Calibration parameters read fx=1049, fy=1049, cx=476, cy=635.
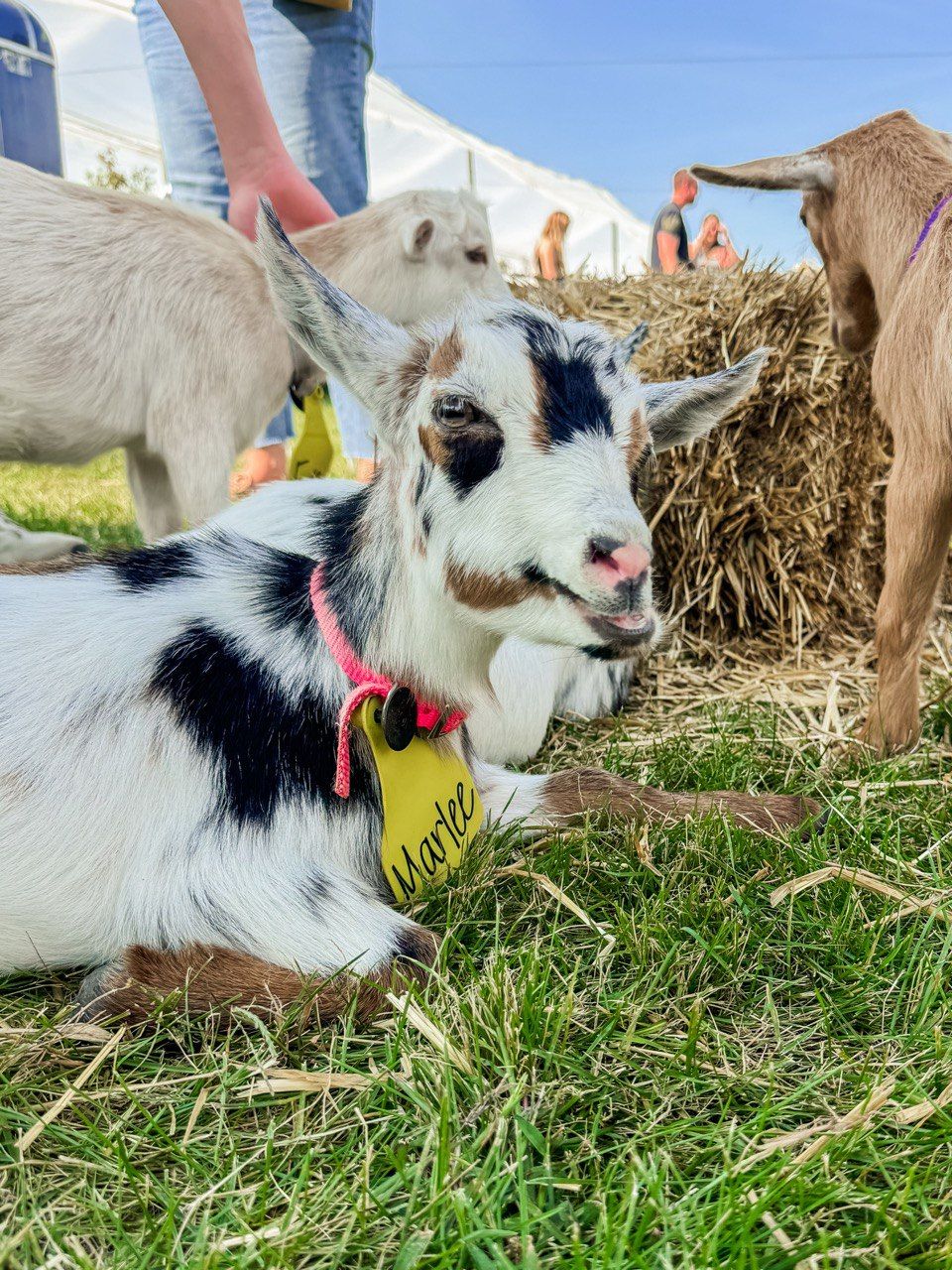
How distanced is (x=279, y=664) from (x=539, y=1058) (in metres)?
0.73

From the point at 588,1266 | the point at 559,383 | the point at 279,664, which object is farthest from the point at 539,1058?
the point at 559,383

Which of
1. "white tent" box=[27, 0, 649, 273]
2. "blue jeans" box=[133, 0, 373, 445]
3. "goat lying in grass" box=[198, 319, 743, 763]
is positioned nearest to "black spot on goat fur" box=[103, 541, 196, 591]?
"goat lying in grass" box=[198, 319, 743, 763]

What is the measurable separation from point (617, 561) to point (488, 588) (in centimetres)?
23

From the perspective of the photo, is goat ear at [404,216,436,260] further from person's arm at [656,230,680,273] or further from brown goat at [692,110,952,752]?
person's arm at [656,230,680,273]

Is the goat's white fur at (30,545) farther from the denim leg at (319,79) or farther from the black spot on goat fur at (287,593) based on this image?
the black spot on goat fur at (287,593)

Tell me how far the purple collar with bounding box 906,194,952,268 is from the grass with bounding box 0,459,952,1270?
1593 mm

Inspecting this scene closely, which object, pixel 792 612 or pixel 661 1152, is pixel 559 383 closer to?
pixel 661 1152

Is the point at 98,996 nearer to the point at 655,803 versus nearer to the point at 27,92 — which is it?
the point at 655,803

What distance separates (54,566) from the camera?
6.71 ft

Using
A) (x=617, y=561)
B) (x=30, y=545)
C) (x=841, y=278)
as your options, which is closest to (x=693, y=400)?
(x=617, y=561)

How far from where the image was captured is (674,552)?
11.7ft

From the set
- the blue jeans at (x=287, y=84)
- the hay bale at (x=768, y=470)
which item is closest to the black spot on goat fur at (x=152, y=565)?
the hay bale at (x=768, y=470)

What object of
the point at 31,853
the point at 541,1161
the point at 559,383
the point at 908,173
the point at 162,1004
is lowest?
the point at 541,1161

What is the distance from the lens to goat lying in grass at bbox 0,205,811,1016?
4.94ft
